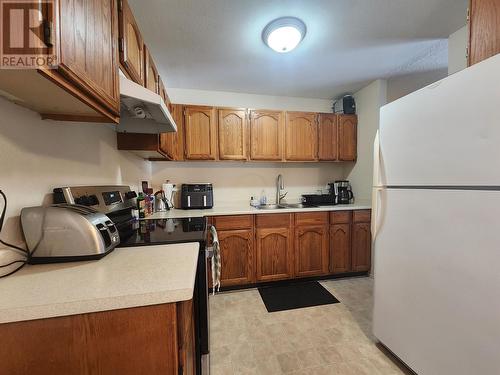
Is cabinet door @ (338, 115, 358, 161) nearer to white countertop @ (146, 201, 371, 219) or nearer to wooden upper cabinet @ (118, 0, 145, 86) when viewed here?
white countertop @ (146, 201, 371, 219)

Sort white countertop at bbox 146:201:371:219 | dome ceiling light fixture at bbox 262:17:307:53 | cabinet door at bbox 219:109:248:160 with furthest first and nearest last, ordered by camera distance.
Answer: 1. cabinet door at bbox 219:109:248:160
2. white countertop at bbox 146:201:371:219
3. dome ceiling light fixture at bbox 262:17:307:53

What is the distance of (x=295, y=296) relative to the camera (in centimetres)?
216

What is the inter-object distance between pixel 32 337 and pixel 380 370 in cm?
176

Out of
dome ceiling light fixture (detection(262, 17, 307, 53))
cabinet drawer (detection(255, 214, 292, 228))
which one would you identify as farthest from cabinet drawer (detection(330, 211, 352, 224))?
dome ceiling light fixture (detection(262, 17, 307, 53))

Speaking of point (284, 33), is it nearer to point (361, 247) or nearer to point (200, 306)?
point (200, 306)

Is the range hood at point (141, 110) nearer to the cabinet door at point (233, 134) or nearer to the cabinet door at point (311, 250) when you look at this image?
the cabinet door at point (233, 134)

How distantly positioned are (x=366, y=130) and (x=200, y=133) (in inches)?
84.2

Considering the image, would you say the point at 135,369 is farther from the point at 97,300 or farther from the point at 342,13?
the point at 342,13

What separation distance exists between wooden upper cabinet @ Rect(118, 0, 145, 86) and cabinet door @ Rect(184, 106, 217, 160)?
1053 millimetres

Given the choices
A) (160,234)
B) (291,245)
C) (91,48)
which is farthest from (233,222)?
(91,48)

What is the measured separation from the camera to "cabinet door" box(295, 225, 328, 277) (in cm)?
244

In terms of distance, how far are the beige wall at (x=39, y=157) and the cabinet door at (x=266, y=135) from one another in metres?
1.62

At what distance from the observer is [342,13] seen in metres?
1.50

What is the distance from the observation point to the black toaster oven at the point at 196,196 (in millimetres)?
2582
